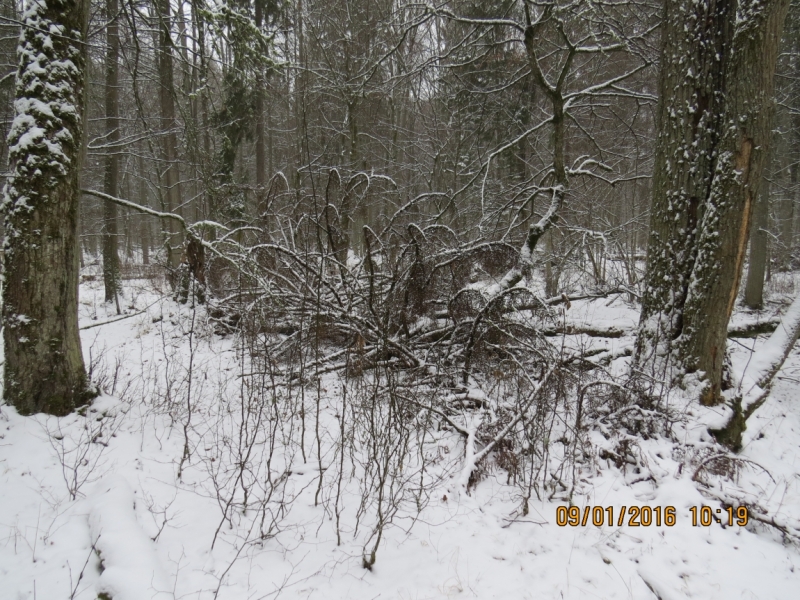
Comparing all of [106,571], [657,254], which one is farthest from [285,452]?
[657,254]

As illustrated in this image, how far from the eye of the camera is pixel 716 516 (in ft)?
9.41

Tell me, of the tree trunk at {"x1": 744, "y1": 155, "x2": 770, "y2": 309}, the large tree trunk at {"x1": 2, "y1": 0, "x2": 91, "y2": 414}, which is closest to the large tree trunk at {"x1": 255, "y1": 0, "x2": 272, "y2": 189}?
the large tree trunk at {"x1": 2, "y1": 0, "x2": 91, "y2": 414}

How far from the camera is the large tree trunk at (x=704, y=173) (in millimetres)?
3838

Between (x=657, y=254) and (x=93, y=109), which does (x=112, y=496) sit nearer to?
(x=657, y=254)

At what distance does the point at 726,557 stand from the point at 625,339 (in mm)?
3843

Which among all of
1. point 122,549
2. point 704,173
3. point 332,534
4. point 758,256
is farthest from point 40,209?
point 758,256

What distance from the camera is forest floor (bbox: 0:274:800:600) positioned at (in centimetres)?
225

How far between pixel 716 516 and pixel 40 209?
5973 millimetres

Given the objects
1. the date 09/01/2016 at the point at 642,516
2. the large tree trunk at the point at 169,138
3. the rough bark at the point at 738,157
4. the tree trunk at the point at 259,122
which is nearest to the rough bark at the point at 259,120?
the tree trunk at the point at 259,122

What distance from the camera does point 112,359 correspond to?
233 inches

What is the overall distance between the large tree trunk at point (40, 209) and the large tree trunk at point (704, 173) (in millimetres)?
5846

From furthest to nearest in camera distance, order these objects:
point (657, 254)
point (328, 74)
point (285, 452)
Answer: point (328, 74) → point (657, 254) → point (285, 452)

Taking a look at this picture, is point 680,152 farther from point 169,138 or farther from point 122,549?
point 169,138

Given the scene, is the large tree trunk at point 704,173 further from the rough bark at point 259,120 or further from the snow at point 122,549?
the rough bark at point 259,120
